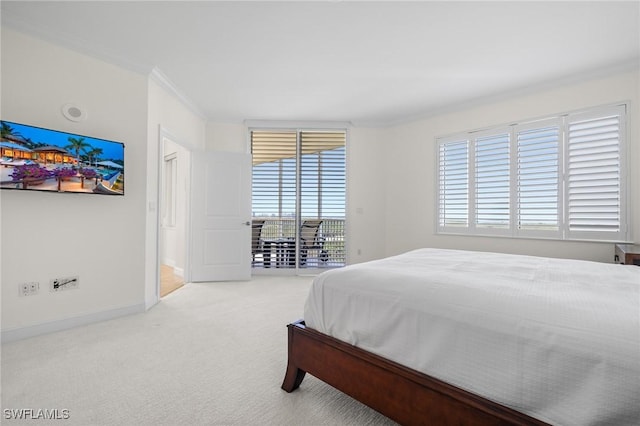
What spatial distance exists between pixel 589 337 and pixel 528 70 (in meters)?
3.33

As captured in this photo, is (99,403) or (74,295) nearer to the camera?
(99,403)

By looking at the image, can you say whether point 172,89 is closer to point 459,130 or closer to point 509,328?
point 459,130

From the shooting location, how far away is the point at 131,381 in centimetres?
187

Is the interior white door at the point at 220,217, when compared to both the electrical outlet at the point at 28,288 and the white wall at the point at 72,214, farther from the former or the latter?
the electrical outlet at the point at 28,288

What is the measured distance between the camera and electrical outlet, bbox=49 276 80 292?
8.67ft

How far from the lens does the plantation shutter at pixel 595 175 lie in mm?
3176

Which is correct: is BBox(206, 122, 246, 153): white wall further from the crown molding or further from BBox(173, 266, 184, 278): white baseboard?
BBox(173, 266, 184, 278): white baseboard

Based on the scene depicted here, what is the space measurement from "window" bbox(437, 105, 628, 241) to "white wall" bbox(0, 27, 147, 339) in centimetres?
402

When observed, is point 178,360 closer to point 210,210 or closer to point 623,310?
point 623,310

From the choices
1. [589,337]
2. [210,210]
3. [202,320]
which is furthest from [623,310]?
[210,210]

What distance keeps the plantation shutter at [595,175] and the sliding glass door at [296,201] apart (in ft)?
9.84

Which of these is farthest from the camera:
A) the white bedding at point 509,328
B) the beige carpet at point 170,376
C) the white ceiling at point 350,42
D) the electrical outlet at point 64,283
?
the electrical outlet at point 64,283

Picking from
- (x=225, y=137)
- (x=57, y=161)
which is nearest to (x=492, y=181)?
(x=225, y=137)

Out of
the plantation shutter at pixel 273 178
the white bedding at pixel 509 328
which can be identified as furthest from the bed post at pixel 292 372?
the plantation shutter at pixel 273 178
